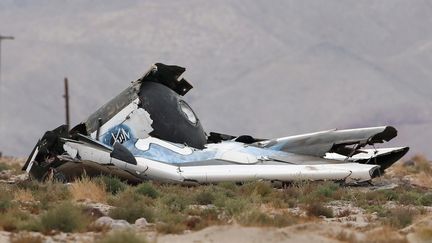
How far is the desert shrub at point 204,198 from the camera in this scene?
24125mm

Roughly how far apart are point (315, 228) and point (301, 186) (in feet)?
36.0

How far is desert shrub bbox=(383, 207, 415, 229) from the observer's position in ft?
64.4

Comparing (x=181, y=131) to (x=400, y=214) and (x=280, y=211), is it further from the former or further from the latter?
(x=400, y=214)

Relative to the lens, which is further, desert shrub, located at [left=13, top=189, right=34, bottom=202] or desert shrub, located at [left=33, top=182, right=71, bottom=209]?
desert shrub, located at [left=13, top=189, right=34, bottom=202]

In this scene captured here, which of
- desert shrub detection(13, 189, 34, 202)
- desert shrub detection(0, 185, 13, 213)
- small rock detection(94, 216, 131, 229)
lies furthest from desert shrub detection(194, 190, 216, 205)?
small rock detection(94, 216, 131, 229)

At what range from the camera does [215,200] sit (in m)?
23.9

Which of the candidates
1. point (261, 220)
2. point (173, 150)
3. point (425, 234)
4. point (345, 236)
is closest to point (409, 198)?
point (173, 150)

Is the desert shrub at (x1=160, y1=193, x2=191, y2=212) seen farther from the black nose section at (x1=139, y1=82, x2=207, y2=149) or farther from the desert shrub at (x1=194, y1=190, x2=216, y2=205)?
the black nose section at (x1=139, y1=82, x2=207, y2=149)

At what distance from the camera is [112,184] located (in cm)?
2703

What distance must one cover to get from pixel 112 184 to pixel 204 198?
353cm

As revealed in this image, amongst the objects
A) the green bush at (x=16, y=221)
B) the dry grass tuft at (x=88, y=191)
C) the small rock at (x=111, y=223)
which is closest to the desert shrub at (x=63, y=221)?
the green bush at (x=16, y=221)

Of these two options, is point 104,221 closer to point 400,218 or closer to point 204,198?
point 400,218

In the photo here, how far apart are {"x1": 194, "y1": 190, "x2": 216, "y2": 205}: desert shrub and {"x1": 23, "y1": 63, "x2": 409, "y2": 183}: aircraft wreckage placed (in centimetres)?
438

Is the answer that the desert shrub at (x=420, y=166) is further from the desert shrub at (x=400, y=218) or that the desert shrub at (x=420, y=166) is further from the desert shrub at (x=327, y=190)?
the desert shrub at (x=400, y=218)
